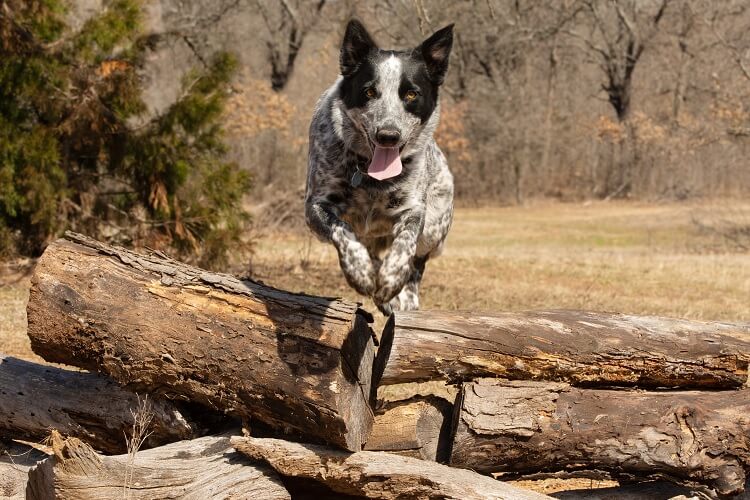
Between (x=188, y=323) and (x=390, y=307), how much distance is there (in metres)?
2.15

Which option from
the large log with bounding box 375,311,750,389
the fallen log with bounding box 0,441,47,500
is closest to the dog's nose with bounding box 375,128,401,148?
the large log with bounding box 375,311,750,389

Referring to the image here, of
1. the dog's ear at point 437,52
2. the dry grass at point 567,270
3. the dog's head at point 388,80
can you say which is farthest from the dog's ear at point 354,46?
the dry grass at point 567,270

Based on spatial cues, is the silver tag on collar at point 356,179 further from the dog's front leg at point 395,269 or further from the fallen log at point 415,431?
the fallen log at point 415,431

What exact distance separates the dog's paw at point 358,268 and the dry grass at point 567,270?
195 inches

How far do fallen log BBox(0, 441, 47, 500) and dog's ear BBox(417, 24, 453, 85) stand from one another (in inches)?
112

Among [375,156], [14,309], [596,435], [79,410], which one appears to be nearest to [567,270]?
[14,309]

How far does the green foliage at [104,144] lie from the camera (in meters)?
10.1

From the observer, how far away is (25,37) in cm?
1011

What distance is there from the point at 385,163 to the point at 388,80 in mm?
448

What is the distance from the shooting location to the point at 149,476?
3.54 metres

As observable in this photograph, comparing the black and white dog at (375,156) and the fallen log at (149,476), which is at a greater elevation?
the black and white dog at (375,156)

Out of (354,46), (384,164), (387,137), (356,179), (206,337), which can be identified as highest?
(354,46)

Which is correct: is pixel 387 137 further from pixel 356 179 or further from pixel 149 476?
pixel 149 476

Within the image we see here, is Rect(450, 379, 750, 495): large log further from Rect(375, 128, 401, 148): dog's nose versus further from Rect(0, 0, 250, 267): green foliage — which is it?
Rect(0, 0, 250, 267): green foliage
